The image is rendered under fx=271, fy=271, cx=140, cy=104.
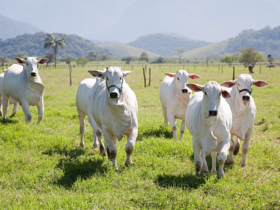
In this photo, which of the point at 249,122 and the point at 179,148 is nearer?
the point at 249,122

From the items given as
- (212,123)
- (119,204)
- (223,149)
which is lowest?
(119,204)

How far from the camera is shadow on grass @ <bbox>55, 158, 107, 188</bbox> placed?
4813 millimetres

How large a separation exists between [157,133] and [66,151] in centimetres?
267

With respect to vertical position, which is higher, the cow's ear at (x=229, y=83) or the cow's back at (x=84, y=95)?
the cow's ear at (x=229, y=83)

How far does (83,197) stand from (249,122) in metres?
3.64

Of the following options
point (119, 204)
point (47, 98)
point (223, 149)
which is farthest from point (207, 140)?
point (47, 98)

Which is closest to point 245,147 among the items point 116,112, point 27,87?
point 116,112

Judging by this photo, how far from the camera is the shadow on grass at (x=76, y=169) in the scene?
15.8ft

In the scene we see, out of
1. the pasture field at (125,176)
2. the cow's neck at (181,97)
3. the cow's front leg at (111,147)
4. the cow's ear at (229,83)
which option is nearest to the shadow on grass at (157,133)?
the pasture field at (125,176)

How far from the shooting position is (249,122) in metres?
5.64

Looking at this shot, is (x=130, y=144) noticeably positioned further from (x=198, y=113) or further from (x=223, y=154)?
(x=223, y=154)

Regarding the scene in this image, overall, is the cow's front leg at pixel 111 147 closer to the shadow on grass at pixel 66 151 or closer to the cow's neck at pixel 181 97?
the shadow on grass at pixel 66 151

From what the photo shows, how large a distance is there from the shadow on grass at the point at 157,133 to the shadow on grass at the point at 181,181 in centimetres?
259

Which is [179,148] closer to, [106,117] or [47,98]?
[106,117]
